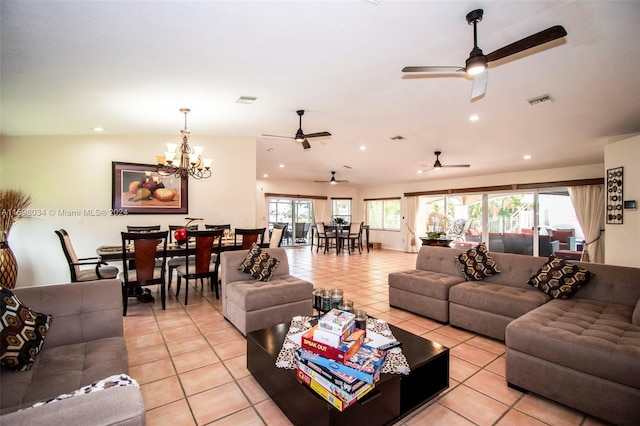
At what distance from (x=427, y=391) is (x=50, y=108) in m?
4.82

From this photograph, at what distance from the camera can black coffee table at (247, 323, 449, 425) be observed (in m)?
1.55

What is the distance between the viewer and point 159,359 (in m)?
2.53

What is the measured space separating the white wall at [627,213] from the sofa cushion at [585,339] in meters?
2.37

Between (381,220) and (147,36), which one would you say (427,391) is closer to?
(147,36)

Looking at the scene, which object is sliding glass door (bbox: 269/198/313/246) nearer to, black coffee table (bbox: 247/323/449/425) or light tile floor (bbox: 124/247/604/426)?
light tile floor (bbox: 124/247/604/426)

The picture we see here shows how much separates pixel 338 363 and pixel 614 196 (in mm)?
5113

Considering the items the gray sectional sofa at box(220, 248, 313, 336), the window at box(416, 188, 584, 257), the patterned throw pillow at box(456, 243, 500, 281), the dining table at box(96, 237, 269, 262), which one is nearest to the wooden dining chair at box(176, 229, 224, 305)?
the dining table at box(96, 237, 269, 262)

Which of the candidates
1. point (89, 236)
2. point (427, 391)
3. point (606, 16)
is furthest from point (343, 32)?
point (89, 236)

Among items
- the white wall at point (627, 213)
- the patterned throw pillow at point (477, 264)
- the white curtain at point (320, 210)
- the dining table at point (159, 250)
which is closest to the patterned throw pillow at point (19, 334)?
the dining table at point (159, 250)

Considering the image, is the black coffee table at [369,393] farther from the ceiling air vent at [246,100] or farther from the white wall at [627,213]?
the white wall at [627,213]

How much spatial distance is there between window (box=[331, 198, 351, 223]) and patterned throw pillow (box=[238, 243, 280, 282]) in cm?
864

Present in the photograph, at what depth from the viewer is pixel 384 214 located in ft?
38.0

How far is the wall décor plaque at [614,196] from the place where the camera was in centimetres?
A: 420

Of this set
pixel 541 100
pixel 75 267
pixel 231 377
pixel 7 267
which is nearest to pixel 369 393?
pixel 231 377
